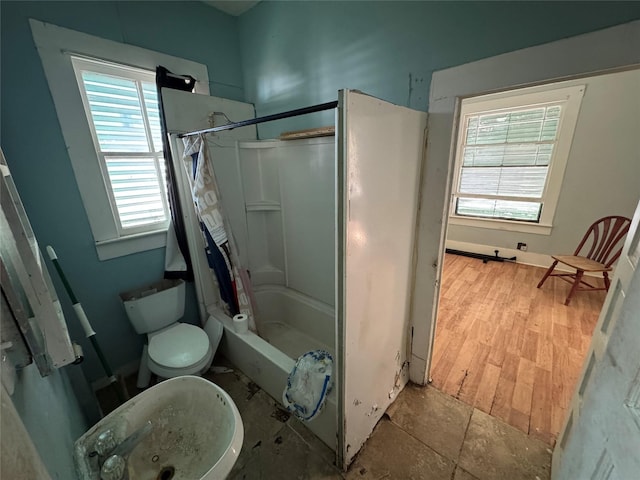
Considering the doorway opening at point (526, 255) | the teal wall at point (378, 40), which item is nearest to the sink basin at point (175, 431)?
the doorway opening at point (526, 255)

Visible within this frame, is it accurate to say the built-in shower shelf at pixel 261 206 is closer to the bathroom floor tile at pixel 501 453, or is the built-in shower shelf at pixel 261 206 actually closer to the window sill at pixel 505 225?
the bathroom floor tile at pixel 501 453

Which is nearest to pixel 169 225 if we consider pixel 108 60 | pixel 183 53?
pixel 108 60

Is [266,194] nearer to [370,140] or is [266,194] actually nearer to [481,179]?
[370,140]

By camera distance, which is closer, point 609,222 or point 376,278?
point 376,278

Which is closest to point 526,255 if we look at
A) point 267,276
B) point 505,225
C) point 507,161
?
point 505,225

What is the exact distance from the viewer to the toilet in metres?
1.50

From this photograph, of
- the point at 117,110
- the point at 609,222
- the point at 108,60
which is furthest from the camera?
the point at 609,222

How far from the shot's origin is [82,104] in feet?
4.80

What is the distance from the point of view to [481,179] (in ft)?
12.3

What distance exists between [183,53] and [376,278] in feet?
6.72

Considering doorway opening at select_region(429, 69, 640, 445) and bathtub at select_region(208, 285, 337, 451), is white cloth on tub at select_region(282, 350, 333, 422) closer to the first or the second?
bathtub at select_region(208, 285, 337, 451)

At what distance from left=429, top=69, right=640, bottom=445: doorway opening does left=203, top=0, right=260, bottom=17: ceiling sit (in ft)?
5.96

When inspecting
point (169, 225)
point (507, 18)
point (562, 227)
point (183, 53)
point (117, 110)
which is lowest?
point (562, 227)

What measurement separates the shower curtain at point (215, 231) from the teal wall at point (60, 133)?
0.48 meters
